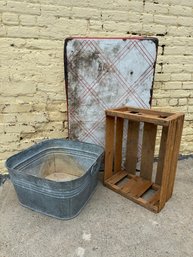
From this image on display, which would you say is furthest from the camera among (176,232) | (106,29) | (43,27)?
(106,29)

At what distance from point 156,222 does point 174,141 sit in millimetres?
688

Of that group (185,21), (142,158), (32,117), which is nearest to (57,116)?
(32,117)

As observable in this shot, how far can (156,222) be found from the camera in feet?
6.35

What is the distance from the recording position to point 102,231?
1832 millimetres

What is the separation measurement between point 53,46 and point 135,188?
160 cm

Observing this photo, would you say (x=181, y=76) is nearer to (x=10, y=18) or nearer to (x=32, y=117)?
(x=32, y=117)

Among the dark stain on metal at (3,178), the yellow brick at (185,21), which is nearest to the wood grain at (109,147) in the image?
the dark stain on metal at (3,178)

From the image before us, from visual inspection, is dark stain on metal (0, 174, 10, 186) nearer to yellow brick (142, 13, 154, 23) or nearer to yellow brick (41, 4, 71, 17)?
yellow brick (41, 4, 71, 17)

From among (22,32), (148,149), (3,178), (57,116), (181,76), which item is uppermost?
(22,32)

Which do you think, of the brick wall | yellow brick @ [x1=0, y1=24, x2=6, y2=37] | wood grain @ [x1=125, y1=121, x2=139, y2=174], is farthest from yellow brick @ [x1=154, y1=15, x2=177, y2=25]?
yellow brick @ [x1=0, y1=24, x2=6, y2=37]

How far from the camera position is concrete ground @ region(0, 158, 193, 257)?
166 centimetres

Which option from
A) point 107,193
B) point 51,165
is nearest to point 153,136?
point 107,193

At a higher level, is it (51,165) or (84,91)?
(84,91)

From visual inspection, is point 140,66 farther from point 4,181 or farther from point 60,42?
point 4,181
